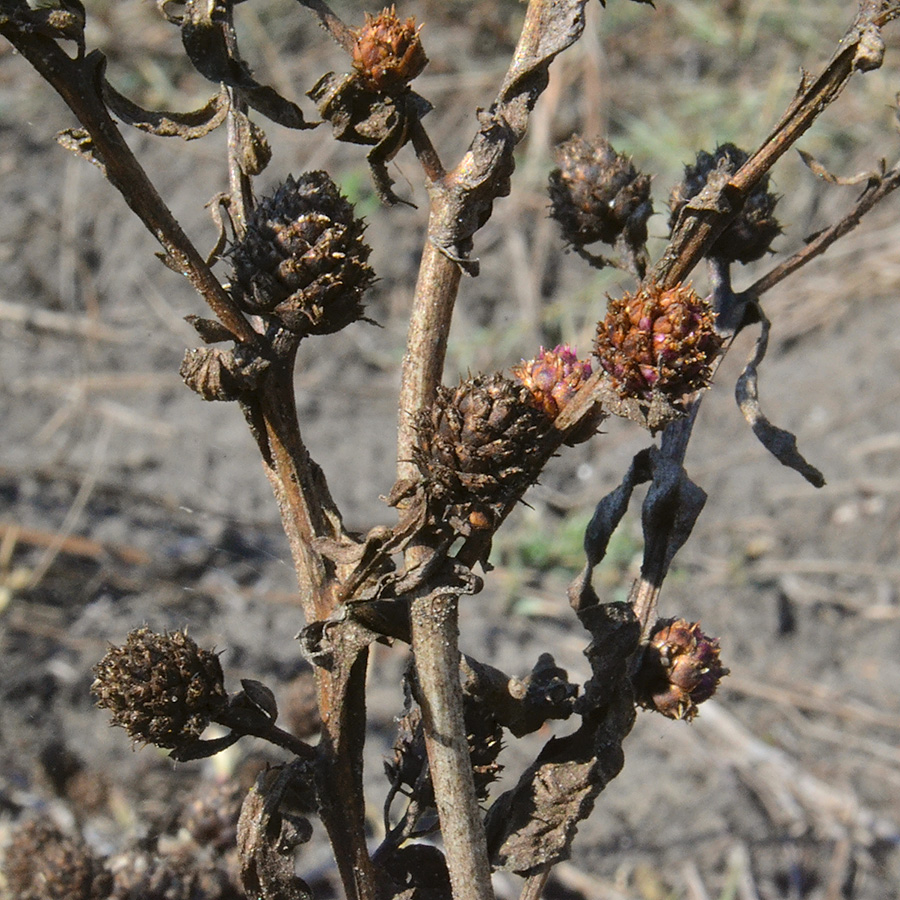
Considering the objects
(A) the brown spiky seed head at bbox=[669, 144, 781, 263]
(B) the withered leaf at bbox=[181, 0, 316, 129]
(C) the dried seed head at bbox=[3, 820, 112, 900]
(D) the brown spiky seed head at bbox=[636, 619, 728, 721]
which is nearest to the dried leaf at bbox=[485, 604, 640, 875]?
(D) the brown spiky seed head at bbox=[636, 619, 728, 721]

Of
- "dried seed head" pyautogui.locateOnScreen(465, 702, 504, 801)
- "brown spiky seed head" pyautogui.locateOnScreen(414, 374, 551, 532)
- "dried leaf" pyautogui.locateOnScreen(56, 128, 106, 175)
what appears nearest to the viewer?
"brown spiky seed head" pyautogui.locateOnScreen(414, 374, 551, 532)

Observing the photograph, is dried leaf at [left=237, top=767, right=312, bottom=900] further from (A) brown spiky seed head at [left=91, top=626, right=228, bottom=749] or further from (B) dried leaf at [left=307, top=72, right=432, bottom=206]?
(B) dried leaf at [left=307, top=72, right=432, bottom=206]

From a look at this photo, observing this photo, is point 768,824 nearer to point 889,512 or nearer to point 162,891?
point 889,512

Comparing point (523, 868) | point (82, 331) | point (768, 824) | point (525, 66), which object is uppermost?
point (82, 331)

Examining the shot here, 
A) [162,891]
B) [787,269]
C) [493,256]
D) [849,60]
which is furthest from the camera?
[493,256]

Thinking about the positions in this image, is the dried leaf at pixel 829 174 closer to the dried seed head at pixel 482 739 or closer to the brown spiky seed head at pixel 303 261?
the brown spiky seed head at pixel 303 261

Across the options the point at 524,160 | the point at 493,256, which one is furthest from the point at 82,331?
the point at 524,160
